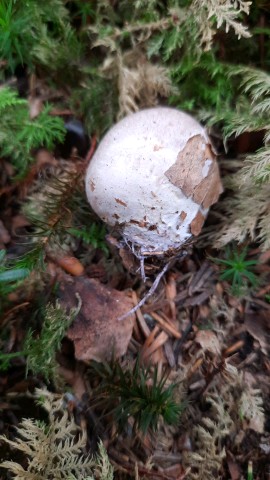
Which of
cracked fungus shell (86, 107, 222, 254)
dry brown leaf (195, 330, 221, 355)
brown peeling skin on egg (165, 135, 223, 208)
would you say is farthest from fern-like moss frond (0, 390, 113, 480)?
brown peeling skin on egg (165, 135, 223, 208)

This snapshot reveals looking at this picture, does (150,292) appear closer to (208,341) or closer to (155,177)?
(208,341)

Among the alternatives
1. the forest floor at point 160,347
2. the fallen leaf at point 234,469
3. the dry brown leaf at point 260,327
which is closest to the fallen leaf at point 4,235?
the forest floor at point 160,347

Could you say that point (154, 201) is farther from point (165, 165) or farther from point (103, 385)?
point (103, 385)

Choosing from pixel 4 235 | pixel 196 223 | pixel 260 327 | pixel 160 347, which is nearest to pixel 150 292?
pixel 160 347

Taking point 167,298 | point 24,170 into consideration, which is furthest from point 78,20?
point 167,298

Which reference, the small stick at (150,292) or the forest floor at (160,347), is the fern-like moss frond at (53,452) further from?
the small stick at (150,292)

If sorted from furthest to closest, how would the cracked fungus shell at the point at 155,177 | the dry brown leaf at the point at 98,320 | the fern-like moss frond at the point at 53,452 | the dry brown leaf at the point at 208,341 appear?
the dry brown leaf at the point at 208,341 → the dry brown leaf at the point at 98,320 → the cracked fungus shell at the point at 155,177 → the fern-like moss frond at the point at 53,452

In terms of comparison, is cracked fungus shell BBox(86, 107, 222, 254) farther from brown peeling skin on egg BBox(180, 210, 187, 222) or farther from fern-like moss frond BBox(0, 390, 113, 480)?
fern-like moss frond BBox(0, 390, 113, 480)
